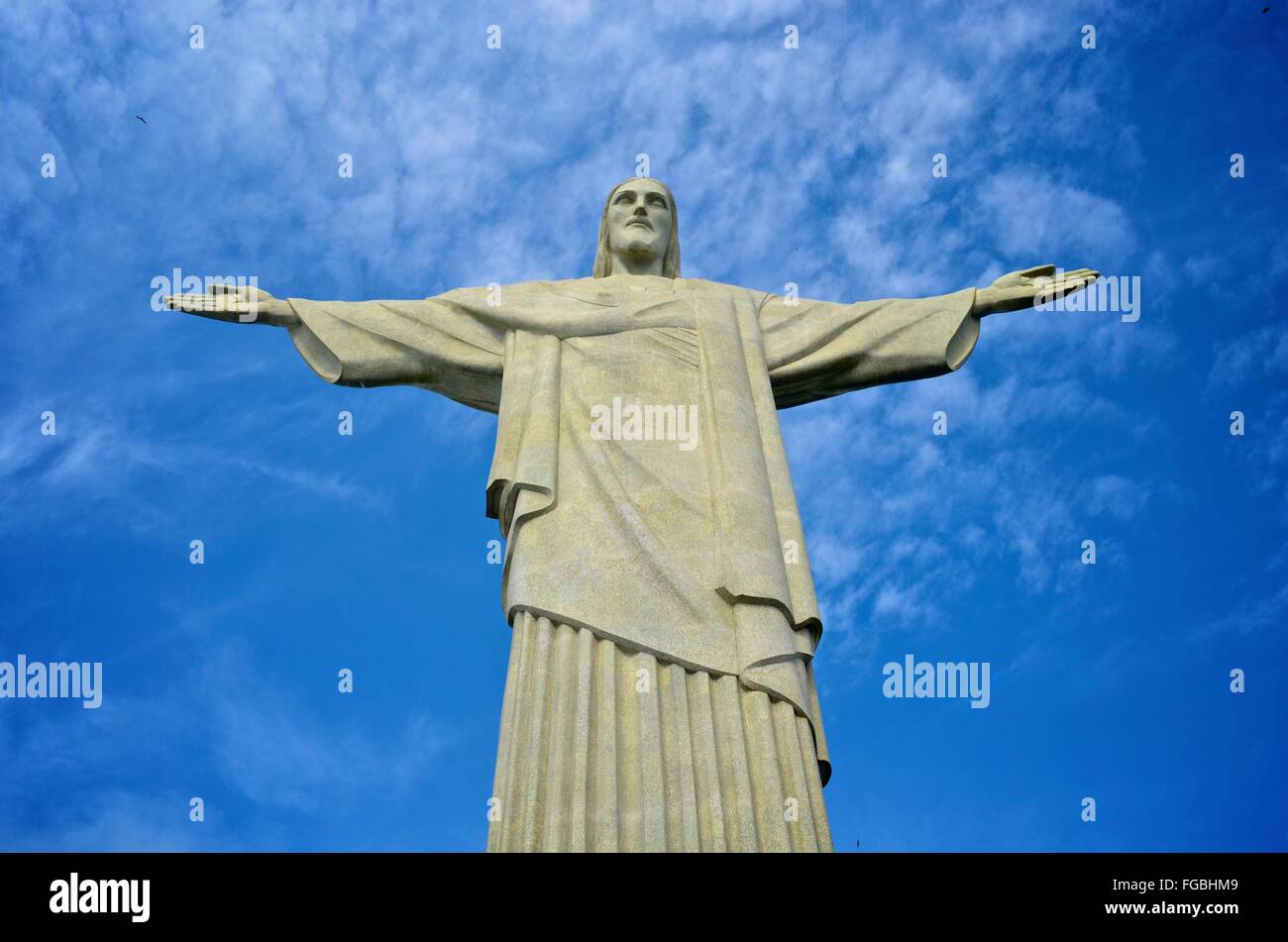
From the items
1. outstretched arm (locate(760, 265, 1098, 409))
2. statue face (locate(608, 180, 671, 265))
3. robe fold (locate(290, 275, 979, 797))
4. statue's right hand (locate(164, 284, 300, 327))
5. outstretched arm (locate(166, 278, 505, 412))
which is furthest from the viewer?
statue face (locate(608, 180, 671, 265))

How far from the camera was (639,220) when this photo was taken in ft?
54.9

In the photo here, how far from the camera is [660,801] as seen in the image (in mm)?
11688

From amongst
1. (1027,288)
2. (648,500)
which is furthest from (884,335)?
(648,500)

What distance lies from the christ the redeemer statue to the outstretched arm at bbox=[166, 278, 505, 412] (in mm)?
21

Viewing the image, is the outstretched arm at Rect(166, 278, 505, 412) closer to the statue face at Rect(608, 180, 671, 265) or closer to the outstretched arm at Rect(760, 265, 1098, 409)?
the statue face at Rect(608, 180, 671, 265)

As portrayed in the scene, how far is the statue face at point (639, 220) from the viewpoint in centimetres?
1662

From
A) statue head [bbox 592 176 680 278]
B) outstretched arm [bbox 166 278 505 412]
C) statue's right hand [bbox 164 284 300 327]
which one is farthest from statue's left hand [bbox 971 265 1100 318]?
statue's right hand [bbox 164 284 300 327]

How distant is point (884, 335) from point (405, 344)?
4564mm

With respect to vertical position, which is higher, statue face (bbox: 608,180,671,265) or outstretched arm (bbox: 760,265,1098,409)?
statue face (bbox: 608,180,671,265)

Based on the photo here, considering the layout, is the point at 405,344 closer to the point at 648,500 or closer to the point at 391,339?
the point at 391,339

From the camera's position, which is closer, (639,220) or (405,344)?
(405,344)

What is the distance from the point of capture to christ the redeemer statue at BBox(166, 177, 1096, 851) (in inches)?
466

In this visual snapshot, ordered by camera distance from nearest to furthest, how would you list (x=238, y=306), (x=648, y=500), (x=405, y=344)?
1. (x=648, y=500)
2. (x=238, y=306)
3. (x=405, y=344)

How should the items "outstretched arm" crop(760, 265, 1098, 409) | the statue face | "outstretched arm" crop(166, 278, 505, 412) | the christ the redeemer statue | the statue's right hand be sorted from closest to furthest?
the christ the redeemer statue, the statue's right hand, "outstretched arm" crop(166, 278, 505, 412), "outstretched arm" crop(760, 265, 1098, 409), the statue face
